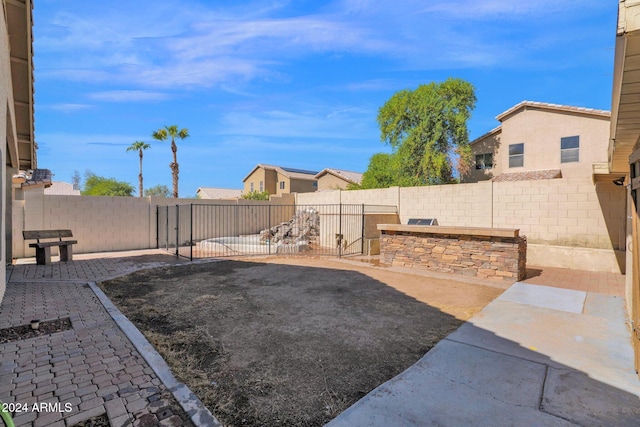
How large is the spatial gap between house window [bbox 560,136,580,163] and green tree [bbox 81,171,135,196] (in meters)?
45.3

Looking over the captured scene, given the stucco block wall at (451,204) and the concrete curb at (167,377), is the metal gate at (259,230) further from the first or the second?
the concrete curb at (167,377)

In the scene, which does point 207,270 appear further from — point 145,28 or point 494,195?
point 494,195

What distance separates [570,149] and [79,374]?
812 inches

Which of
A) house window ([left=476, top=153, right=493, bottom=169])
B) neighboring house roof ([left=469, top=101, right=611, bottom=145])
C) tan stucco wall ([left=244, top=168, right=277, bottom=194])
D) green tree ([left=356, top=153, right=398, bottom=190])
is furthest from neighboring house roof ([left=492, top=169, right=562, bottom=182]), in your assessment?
tan stucco wall ([left=244, top=168, right=277, bottom=194])

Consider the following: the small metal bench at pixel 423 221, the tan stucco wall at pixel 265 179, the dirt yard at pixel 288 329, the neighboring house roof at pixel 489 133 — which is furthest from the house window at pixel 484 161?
the tan stucco wall at pixel 265 179

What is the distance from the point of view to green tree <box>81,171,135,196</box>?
39.8 meters

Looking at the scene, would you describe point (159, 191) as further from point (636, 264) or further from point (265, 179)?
point (636, 264)

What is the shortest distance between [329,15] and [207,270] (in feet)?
24.8

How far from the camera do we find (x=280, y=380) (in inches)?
117

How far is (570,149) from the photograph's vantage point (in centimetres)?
1576

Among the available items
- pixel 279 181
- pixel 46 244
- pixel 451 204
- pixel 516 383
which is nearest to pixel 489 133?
pixel 451 204

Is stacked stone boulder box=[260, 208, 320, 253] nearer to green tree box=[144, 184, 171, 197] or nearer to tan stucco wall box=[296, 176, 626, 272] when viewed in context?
tan stucco wall box=[296, 176, 626, 272]

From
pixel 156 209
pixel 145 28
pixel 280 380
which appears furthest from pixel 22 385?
pixel 156 209

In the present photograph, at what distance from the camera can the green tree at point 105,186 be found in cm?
3981
